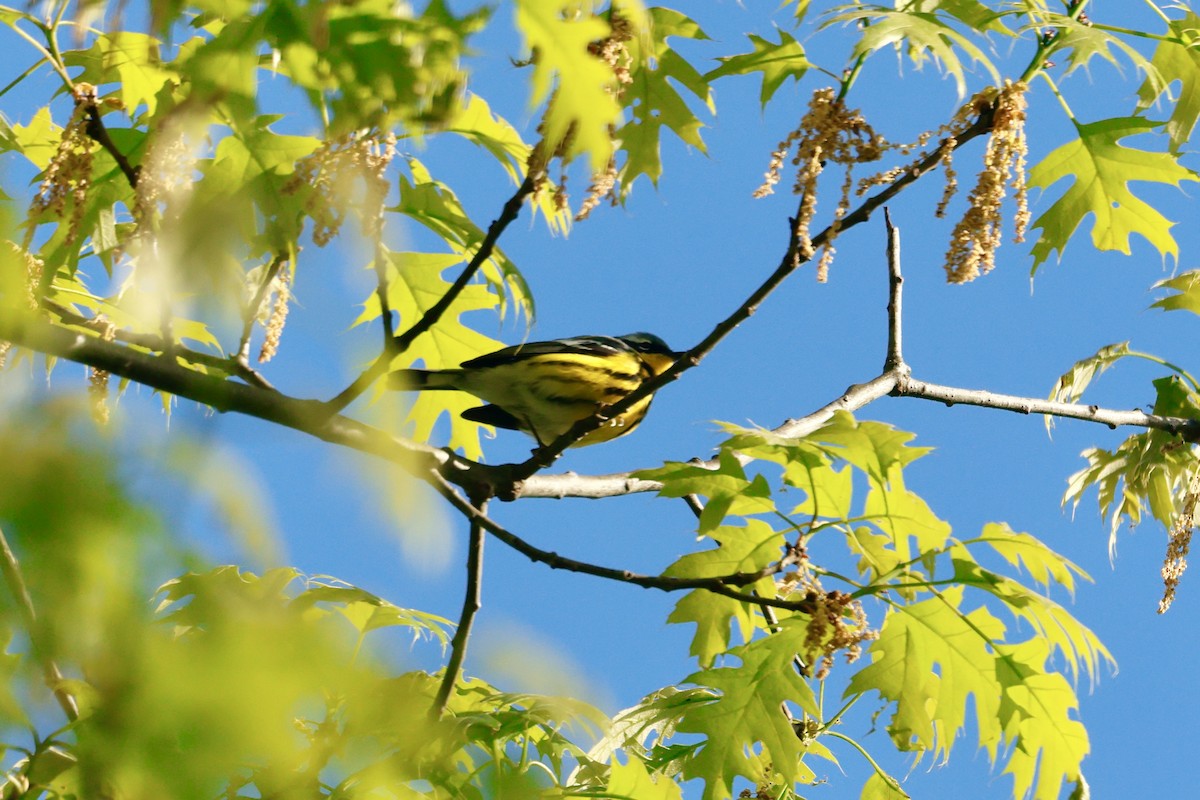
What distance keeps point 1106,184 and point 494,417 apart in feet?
6.91

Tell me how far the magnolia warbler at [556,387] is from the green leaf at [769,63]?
4.40ft

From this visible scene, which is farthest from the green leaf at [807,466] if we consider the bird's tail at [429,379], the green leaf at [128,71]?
the green leaf at [128,71]

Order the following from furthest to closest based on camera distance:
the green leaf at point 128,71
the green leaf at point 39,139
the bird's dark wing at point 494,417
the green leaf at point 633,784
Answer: the bird's dark wing at point 494,417, the green leaf at point 39,139, the green leaf at point 128,71, the green leaf at point 633,784

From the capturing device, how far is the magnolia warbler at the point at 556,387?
12.9ft

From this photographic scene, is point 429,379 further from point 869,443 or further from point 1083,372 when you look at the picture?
point 1083,372

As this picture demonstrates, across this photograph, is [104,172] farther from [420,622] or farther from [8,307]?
[8,307]

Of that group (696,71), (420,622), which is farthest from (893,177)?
(420,622)

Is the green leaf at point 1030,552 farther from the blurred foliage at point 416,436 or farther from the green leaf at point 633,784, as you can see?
the green leaf at point 633,784

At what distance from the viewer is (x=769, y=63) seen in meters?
2.72

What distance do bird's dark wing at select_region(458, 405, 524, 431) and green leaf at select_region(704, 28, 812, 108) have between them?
1621 mm

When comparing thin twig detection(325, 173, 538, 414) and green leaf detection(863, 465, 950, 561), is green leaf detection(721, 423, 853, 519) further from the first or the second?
thin twig detection(325, 173, 538, 414)

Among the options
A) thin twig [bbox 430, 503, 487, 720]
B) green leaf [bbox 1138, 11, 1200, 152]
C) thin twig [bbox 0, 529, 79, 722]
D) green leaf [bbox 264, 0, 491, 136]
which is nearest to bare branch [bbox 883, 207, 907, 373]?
A: green leaf [bbox 1138, 11, 1200, 152]

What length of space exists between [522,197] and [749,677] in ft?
4.43

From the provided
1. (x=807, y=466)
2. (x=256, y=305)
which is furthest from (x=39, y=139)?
(x=807, y=466)
